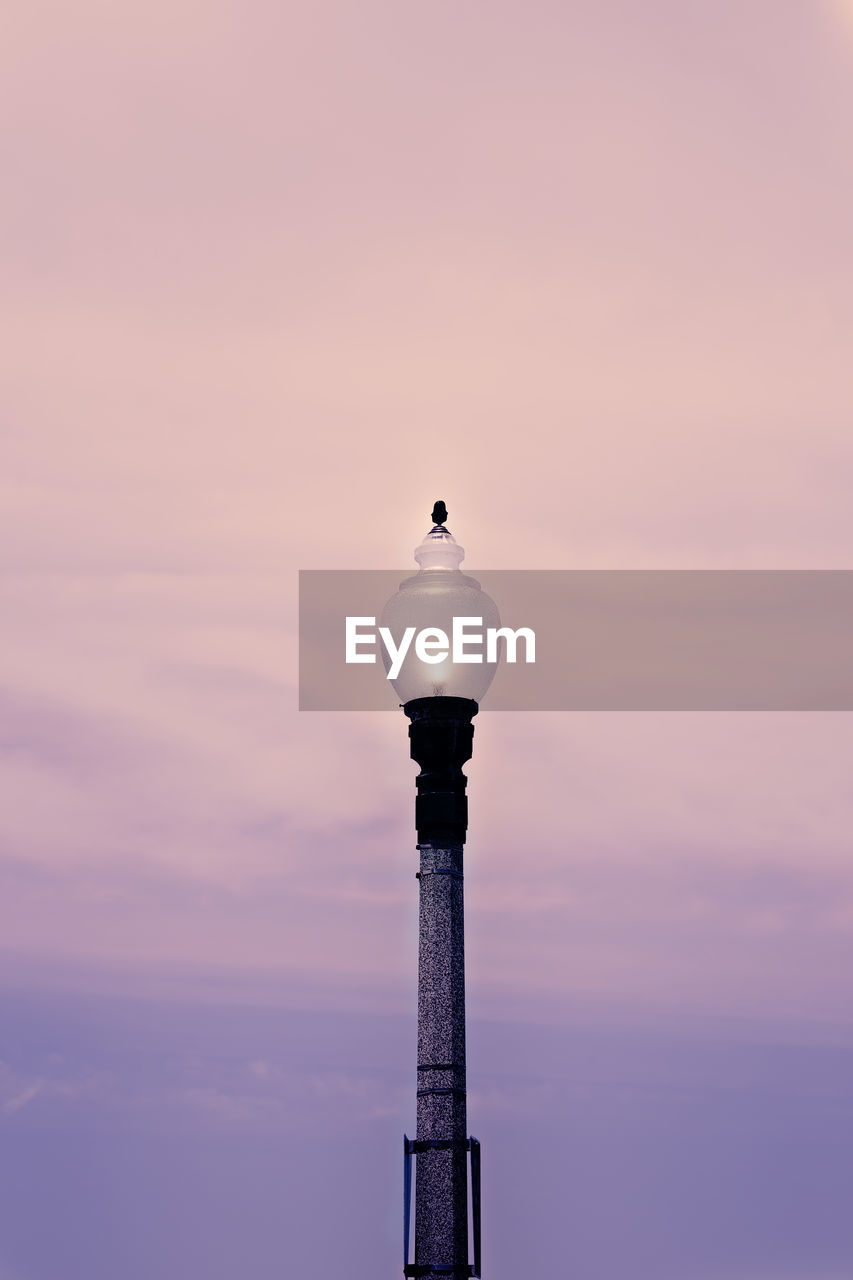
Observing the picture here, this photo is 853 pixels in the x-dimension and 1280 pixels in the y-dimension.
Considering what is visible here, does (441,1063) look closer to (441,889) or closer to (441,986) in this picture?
(441,986)

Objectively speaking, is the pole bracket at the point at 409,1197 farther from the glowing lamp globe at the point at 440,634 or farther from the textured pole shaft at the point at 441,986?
the glowing lamp globe at the point at 440,634

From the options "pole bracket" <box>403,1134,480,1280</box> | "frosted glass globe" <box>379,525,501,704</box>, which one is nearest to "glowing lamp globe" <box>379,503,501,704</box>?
"frosted glass globe" <box>379,525,501,704</box>

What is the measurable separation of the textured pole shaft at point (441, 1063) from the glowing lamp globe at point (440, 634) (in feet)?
7.72

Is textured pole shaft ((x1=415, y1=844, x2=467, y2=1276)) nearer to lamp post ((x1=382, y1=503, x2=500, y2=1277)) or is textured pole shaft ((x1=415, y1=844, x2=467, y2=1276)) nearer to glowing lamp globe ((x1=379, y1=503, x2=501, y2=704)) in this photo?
lamp post ((x1=382, y1=503, x2=500, y2=1277))

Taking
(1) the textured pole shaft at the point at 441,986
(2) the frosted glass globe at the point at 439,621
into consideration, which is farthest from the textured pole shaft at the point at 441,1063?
(2) the frosted glass globe at the point at 439,621

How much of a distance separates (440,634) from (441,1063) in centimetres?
608

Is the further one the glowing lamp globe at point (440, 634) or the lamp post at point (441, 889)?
the glowing lamp globe at point (440, 634)

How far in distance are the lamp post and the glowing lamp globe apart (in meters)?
0.01

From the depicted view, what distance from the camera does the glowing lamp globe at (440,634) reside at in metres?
35.1

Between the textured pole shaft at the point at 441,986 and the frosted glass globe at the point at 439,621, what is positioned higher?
the frosted glass globe at the point at 439,621

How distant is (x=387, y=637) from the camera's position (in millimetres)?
35406

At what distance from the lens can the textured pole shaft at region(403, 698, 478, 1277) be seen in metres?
33.5

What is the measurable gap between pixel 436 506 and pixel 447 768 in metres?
4.10

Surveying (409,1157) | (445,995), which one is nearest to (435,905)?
(445,995)
